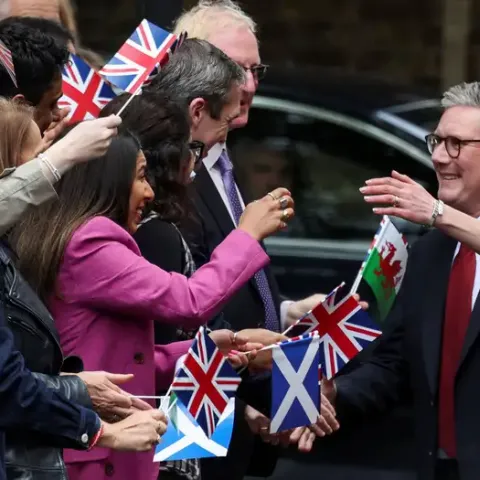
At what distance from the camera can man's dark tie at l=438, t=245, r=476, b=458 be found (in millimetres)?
5008

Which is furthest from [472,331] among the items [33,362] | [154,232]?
[33,362]

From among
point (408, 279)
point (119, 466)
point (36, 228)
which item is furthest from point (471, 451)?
point (36, 228)

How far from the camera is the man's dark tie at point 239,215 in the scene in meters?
5.36

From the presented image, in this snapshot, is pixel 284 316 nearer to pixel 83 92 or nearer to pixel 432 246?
pixel 432 246

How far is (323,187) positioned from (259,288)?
1.90 metres

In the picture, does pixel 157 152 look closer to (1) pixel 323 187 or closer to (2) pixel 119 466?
(2) pixel 119 466

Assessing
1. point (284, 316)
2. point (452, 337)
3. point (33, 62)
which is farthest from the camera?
point (284, 316)

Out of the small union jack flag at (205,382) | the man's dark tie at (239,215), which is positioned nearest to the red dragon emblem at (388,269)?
the man's dark tie at (239,215)

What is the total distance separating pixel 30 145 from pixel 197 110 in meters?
1.13

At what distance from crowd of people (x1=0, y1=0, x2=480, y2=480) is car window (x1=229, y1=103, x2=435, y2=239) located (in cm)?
135

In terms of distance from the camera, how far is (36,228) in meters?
4.33

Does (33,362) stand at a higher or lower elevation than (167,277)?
lower

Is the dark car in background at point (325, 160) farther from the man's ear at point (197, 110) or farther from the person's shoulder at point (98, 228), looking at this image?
the person's shoulder at point (98, 228)

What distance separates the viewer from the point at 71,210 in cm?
435
